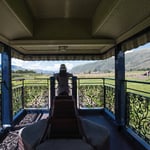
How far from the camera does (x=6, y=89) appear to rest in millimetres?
4801

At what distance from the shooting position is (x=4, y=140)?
13.4 ft

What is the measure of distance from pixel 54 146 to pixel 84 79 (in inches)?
197

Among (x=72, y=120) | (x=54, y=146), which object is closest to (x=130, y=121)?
(x=72, y=120)

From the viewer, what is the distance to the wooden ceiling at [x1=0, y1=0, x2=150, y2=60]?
109 inches

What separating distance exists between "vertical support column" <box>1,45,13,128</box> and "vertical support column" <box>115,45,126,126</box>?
97.6 inches

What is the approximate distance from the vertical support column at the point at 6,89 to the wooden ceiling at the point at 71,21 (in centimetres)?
43

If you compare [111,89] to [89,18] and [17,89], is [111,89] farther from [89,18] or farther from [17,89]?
[17,89]

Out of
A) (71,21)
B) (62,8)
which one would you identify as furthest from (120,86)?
(62,8)

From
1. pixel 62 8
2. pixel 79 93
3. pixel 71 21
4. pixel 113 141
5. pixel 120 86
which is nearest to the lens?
pixel 62 8

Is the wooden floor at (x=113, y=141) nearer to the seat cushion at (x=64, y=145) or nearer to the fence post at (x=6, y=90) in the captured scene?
the fence post at (x=6, y=90)

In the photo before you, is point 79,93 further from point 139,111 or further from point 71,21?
point 139,111

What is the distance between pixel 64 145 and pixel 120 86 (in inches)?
107

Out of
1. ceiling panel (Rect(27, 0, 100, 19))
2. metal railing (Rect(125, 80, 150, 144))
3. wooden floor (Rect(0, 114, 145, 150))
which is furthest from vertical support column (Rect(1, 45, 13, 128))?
metal railing (Rect(125, 80, 150, 144))

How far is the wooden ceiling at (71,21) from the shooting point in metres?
2.76
